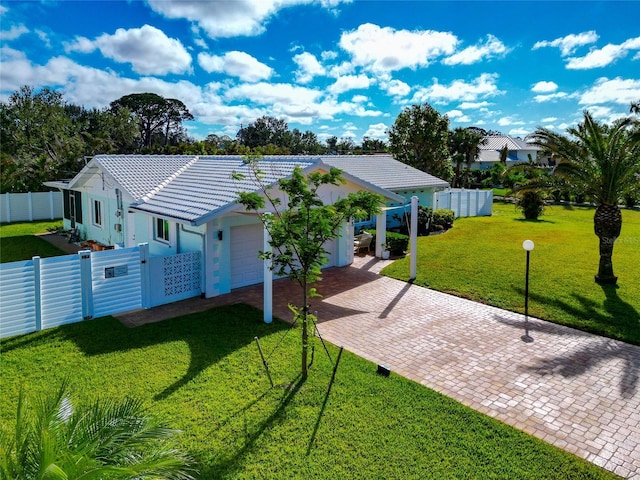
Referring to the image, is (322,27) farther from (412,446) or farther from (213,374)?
(412,446)

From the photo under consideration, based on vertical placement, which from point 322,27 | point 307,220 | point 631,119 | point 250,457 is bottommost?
point 250,457

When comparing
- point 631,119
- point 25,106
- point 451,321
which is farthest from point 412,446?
point 25,106

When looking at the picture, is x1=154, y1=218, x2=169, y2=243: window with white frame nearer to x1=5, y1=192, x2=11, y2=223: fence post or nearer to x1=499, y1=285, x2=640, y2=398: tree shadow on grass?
x1=499, y1=285, x2=640, y2=398: tree shadow on grass

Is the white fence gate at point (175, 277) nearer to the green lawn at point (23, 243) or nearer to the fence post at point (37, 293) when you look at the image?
the fence post at point (37, 293)

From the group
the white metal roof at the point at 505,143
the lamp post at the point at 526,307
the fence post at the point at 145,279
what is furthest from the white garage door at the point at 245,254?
the white metal roof at the point at 505,143

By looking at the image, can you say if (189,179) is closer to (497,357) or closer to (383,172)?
(497,357)

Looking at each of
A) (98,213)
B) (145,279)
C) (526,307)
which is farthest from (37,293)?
(526,307)
